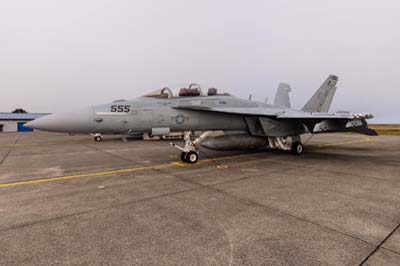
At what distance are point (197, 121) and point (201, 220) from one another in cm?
462

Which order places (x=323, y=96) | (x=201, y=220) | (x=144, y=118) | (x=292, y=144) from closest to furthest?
→ (x=201, y=220), (x=144, y=118), (x=292, y=144), (x=323, y=96)

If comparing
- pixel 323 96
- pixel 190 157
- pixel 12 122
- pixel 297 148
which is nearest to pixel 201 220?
pixel 190 157

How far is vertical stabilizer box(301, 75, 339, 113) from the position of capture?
12.4 meters

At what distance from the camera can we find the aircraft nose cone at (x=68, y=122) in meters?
5.58

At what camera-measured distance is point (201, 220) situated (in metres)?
3.13

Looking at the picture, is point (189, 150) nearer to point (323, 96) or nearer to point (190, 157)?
point (190, 157)

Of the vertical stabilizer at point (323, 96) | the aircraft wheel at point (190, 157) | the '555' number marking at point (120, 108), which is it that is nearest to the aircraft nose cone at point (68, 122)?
the '555' number marking at point (120, 108)

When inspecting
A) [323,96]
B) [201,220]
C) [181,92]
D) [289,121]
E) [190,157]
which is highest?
[323,96]

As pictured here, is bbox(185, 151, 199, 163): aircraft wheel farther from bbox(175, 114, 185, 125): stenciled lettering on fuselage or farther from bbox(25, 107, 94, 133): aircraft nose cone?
bbox(25, 107, 94, 133): aircraft nose cone

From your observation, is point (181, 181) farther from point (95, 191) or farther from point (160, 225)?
point (160, 225)

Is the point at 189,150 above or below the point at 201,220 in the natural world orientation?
above

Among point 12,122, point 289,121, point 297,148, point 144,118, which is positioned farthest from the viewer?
point 12,122

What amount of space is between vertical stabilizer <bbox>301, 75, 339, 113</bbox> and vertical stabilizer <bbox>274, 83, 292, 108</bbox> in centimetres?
292

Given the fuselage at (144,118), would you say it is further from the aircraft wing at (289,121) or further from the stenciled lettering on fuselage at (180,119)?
the aircraft wing at (289,121)
